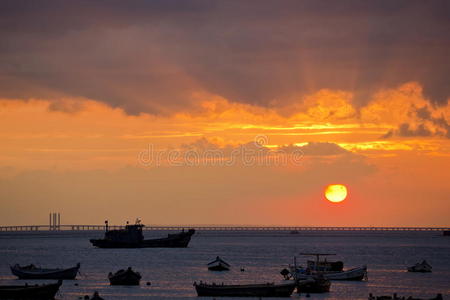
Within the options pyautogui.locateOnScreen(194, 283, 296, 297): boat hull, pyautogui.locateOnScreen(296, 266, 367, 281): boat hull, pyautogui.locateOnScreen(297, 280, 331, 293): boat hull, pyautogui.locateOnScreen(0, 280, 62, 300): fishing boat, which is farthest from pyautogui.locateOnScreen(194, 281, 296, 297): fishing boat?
pyautogui.locateOnScreen(296, 266, 367, 281): boat hull

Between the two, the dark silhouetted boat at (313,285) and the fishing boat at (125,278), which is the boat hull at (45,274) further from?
the dark silhouetted boat at (313,285)

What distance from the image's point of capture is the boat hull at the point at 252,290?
75.2 m

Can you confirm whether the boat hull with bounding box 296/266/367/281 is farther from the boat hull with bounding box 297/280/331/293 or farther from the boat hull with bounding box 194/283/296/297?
the boat hull with bounding box 194/283/296/297

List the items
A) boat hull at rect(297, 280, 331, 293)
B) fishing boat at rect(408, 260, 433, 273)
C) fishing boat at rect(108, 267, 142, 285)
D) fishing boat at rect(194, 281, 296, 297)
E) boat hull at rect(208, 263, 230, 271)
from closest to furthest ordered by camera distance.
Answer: fishing boat at rect(194, 281, 296, 297) → boat hull at rect(297, 280, 331, 293) → fishing boat at rect(108, 267, 142, 285) → boat hull at rect(208, 263, 230, 271) → fishing boat at rect(408, 260, 433, 273)

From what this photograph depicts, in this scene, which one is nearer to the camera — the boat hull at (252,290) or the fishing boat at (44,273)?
the boat hull at (252,290)

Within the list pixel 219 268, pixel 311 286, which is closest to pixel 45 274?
pixel 219 268

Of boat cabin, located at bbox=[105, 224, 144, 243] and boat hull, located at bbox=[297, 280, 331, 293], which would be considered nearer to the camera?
boat hull, located at bbox=[297, 280, 331, 293]

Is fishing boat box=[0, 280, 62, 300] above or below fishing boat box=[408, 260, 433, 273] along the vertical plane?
below

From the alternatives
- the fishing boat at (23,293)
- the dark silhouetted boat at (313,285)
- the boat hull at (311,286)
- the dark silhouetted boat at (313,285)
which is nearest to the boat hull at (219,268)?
the dark silhouetted boat at (313,285)

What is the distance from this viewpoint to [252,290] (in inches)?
2972

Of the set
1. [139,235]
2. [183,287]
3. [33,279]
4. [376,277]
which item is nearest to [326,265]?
[376,277]

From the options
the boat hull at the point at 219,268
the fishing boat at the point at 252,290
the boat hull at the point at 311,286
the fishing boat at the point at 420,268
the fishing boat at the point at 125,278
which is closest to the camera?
the fishing boat at the point at 252,290

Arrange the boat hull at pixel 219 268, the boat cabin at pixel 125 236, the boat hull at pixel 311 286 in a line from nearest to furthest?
1. the boat hull at pixel 311 286
2. the boat hull at pixel 219 268
3. the boat cabin at pixel 125 236

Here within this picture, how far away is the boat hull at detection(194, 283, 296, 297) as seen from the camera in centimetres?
7525
